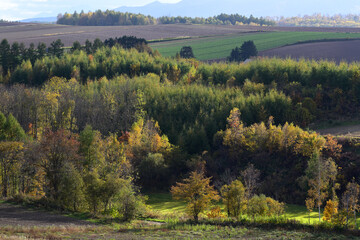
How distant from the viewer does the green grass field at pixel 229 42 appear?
159375 millimetres

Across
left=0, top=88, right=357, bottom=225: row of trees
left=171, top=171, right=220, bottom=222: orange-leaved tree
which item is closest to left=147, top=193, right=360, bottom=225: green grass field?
left=0, top=88, right=357, bottom=225: row of trees

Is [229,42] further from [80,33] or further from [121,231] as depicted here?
[121,231]

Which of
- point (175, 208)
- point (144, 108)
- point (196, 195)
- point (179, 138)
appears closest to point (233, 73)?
point (144, 108)

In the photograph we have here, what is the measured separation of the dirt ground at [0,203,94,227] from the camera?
1778 inches

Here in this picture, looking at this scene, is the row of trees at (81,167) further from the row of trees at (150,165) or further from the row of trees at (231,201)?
the row of trees at (231,201)

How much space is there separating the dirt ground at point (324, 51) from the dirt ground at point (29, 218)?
98.8 m

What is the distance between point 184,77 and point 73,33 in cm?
7834

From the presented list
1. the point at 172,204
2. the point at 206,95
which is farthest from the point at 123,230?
the point at 206,95

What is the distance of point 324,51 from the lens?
139m

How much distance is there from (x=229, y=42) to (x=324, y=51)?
4173 centimetres

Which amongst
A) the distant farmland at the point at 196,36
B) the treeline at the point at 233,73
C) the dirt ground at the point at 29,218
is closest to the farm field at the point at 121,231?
the dirt ground at the point at 29,218

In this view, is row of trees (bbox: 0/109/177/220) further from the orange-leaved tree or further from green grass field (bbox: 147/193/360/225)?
the orange-leaved tree

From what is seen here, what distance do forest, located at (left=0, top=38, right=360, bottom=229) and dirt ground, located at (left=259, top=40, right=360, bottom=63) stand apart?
90.5 ft

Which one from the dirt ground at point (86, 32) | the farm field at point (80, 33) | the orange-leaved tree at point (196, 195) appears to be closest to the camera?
the orange-leaved tree at point (196, 195)
